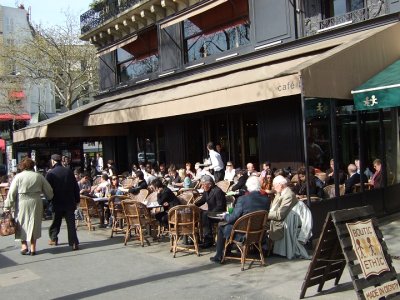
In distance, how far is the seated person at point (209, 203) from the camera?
306 inches

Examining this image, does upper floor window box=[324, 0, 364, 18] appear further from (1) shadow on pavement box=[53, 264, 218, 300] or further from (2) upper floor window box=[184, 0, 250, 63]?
(1) shadow on pavement box=[53, 264, 218, 300]

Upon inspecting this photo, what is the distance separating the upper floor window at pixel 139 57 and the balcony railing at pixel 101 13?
125 cm

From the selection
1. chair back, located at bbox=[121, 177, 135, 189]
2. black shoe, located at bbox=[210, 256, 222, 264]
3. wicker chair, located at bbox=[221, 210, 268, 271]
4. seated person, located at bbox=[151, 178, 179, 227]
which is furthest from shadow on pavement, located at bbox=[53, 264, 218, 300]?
chair back, located at bbox=[121, 177, 135, 189]

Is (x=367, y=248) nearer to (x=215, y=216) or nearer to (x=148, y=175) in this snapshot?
(x=215, y=216)

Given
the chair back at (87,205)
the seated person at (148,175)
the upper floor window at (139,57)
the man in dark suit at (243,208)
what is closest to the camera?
the man in dark suit at (243,208)

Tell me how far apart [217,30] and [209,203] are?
7483 millimetres

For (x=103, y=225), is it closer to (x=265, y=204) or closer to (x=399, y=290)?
(x=265, y=204)

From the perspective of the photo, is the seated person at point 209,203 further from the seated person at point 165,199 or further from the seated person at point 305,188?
the seated person at point 305,188

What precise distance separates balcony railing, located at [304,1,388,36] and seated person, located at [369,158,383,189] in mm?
3046

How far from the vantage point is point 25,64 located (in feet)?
94.3

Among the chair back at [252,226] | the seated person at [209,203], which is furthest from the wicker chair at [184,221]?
the chair back at [252,226]

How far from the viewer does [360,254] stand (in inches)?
175

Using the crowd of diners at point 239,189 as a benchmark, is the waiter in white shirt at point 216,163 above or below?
above

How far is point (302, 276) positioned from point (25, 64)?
26.8 meters
